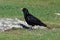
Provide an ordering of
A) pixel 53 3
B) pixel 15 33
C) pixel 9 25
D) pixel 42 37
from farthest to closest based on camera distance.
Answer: pixel 53 3
pixel 9 25
pixel 15 33
pixel 42 37

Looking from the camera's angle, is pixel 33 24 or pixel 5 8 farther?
pixel 5 8

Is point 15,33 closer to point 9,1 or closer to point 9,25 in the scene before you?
point 9,25

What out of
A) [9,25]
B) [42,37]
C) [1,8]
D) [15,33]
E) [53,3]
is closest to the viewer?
[42,37]

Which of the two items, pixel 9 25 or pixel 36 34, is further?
pixel 9 25

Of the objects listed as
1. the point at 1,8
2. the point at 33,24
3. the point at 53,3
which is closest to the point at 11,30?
the point at 33,24

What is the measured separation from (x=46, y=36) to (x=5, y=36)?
4.96ft

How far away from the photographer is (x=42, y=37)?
13.0 m

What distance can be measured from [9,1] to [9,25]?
686 inches

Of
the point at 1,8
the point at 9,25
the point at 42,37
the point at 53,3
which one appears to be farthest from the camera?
the point at 53,3

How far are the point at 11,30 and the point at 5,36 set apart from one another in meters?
1.40

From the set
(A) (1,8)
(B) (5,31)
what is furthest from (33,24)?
(A) (1,8)

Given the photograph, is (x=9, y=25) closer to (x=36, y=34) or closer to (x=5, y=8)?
(x=36, y=34)

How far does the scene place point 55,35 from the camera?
13453 mm

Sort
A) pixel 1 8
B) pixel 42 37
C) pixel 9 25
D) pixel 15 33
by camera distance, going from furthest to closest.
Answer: pixel 1 8 → pixel 9 25 → pixel 15 33 → pixel 42 37
